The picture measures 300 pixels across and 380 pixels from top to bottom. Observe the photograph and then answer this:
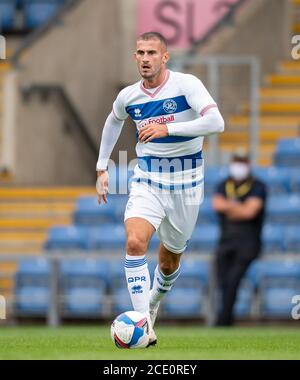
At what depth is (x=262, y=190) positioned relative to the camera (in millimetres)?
15969

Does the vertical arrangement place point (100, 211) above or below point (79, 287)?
above

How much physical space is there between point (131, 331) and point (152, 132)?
1.38 metres

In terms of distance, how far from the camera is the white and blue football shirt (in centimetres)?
1055

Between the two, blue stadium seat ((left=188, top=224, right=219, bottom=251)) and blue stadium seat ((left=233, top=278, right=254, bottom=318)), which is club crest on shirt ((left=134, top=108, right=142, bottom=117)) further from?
blue stadium seat ((left=188, top=224, right=219, bottom=251))

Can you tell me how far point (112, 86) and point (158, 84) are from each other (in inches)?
425

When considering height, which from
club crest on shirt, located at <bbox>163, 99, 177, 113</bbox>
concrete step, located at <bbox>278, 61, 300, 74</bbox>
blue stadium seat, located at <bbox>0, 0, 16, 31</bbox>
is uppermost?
blue stadium seat, located at <bbox>0, 0, 16, 31</bbox>

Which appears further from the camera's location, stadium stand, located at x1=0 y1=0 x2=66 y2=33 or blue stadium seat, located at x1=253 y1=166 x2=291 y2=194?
stadium stand, located at x1=0 y1=0 x2=66 y2=33

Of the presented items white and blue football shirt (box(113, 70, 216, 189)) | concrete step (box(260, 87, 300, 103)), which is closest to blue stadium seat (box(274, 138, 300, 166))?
concrete step (box(260, 87, 300, 103))

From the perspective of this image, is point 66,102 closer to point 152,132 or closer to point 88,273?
point 88,273

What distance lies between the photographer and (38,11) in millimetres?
22469

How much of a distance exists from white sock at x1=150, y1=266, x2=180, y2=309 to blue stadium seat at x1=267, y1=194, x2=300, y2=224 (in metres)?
6.84

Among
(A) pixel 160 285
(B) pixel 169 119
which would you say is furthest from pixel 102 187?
(A) pixel 160 285

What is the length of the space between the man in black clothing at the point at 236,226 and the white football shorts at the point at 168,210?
4.51 meters
